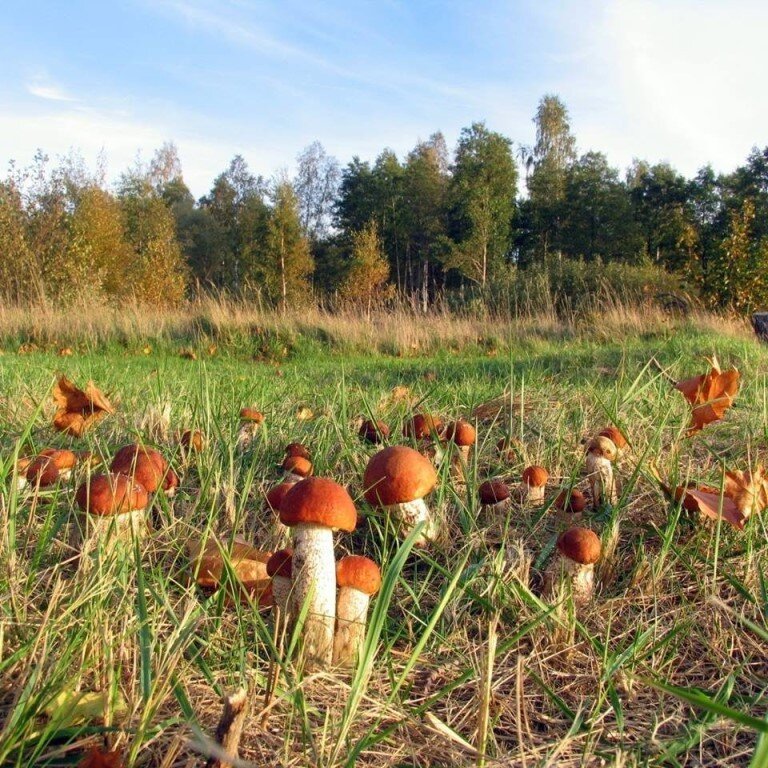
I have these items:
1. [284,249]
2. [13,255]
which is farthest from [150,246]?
[284,249]

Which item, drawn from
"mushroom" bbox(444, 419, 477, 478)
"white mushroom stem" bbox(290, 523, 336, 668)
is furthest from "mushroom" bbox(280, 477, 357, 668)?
"mushroom" bbox(444, 419, 477, 478)

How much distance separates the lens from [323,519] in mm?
1321

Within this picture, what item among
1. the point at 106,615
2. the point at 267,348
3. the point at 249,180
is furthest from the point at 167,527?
the point at 249,180

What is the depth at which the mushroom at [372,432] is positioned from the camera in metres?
2.47

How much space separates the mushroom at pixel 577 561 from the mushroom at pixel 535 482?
1.31 feet

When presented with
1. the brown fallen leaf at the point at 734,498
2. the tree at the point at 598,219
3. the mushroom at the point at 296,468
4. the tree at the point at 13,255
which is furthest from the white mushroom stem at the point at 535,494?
the tree at the point at 598,219

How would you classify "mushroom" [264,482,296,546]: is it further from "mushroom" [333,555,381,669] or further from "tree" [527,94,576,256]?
"tree" [527,94,576,256]

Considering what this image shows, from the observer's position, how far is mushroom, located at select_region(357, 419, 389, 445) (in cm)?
247

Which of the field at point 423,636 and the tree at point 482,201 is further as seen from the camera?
the tree at point 482,201

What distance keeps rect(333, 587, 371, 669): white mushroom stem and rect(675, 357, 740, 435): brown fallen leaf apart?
1.53m

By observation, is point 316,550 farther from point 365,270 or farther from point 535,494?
point 365,270

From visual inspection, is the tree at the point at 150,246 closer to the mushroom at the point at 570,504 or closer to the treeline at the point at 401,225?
the treeline at the point at 401,225

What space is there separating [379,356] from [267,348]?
2010 mm

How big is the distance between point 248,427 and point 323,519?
5.02 ft
